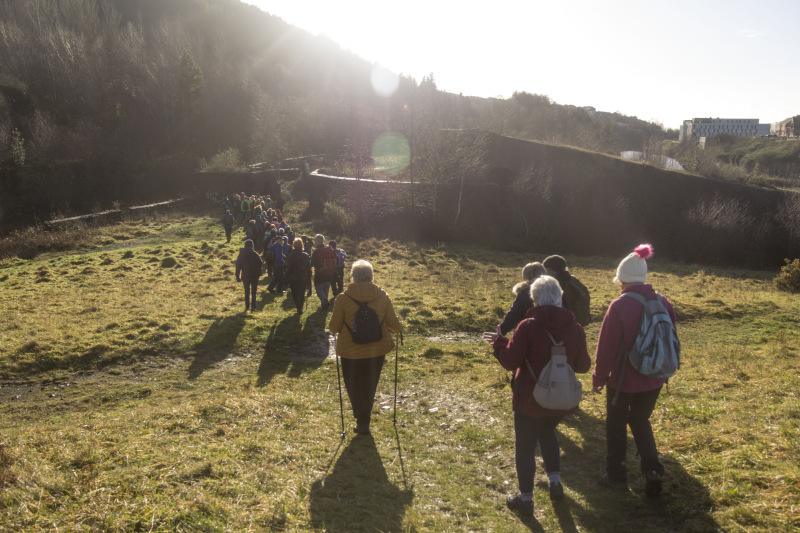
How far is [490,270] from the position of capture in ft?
78.0

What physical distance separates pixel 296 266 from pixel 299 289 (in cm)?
65

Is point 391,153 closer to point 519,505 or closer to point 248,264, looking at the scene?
point 248,264

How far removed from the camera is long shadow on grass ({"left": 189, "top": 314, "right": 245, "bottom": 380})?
9.87 meters

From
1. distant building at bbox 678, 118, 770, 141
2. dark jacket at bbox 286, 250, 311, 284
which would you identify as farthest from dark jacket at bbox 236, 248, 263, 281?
distant building at bbox 678, 118, 770, 141

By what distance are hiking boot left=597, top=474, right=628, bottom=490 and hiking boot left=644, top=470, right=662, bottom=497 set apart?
11.3 inches

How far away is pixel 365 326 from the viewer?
5.50m

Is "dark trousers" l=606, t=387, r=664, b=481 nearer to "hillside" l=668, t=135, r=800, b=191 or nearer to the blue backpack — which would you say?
the blue backpack

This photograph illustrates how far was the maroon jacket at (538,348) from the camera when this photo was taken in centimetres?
394

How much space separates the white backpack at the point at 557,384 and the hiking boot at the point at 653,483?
112 cm

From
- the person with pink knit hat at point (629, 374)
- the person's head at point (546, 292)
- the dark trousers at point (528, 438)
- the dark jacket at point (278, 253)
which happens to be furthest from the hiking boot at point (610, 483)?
the dark jacket at point (278, 253)

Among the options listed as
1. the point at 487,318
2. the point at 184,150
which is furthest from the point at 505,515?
the point at 184,150

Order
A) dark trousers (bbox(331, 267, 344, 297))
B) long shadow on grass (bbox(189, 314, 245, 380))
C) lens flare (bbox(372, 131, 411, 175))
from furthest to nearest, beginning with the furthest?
lens flare (bbox(372, 131, 411, 175)), dark trousers (bbox(331, 267, 344, 297)), long shadow on grass (bbox(189, 314, 245, 380))

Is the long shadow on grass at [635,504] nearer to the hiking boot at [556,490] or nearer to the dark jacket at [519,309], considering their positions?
the hiking boot at [556,490]

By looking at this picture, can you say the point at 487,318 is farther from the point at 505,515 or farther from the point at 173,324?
the point at 505,515
